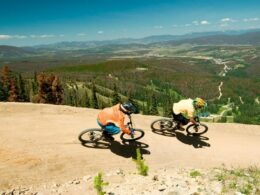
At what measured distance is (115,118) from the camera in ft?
55.0

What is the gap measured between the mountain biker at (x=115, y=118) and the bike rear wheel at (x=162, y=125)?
5063 millimetres

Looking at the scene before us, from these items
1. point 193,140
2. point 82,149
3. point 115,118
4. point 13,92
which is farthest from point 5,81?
point 115,118

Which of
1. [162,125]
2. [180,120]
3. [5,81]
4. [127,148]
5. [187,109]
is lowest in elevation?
[5,81]

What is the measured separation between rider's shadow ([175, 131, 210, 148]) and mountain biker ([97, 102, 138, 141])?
544 centimetres

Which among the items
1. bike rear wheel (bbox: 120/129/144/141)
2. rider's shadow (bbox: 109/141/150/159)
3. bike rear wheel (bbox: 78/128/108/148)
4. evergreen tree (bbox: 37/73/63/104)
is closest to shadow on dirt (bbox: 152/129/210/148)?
bike rear wheel (bbox: 120/129/144/141)

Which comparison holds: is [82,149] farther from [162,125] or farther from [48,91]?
[48,91]

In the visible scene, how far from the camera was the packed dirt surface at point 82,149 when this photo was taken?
14508 millimetres

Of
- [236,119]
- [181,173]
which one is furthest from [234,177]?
[236,119]

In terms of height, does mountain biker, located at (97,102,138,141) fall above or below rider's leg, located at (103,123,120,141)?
above

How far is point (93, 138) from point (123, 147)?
1.72 meters

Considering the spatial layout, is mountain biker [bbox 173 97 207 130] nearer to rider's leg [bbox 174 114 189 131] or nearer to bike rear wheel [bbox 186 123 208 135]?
rider's leg [bbox 174 114 189 131]

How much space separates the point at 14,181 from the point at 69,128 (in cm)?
797

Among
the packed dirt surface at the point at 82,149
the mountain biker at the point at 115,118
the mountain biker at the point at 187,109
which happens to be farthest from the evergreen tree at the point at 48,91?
the mountain biker at the point at 115,118

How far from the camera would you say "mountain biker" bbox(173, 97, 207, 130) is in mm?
19347
